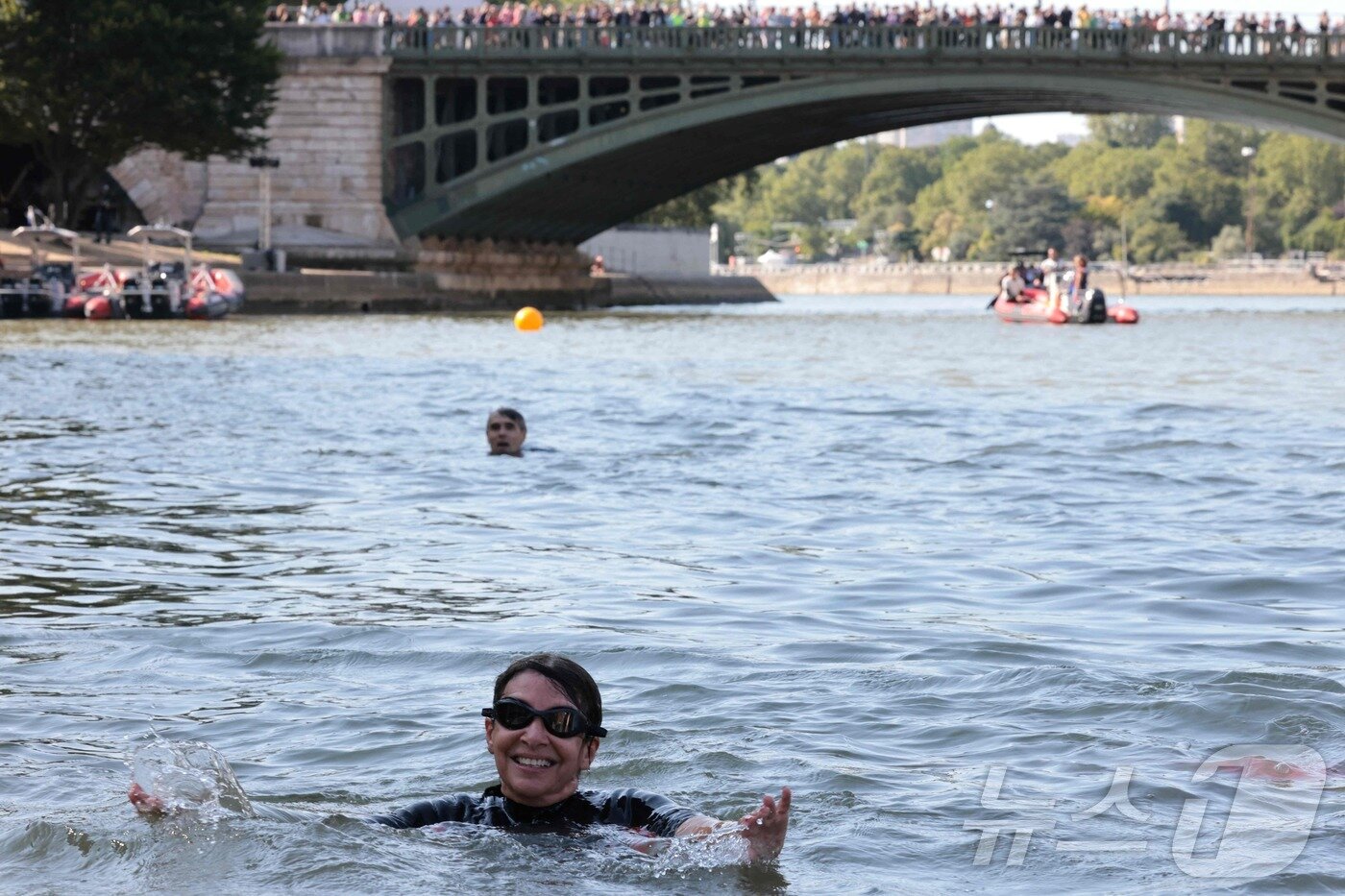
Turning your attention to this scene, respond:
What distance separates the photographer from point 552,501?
609 inches

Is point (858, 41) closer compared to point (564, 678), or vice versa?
point (564, 678)

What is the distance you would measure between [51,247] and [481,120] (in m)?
11.4

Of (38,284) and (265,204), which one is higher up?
(265,204)

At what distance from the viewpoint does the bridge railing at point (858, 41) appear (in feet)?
176

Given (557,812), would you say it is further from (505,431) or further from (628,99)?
(628,99)

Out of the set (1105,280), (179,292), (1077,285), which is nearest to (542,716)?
(179,292)

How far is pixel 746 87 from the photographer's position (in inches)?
2315

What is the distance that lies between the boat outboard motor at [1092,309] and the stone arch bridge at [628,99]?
4902mm

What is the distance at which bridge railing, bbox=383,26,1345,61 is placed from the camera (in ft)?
176

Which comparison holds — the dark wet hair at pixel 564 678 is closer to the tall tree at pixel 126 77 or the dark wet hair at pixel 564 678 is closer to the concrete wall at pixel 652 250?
the tall tree at pixel 126 77

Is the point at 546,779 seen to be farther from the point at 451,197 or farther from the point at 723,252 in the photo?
the point at 723,252

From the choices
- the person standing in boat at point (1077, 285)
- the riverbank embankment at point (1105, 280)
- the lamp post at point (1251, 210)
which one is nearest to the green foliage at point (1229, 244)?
the lamp post at point (1251, 210)

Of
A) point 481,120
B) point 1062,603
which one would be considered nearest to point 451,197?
point 481,120

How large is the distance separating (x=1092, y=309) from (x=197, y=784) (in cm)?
4993
